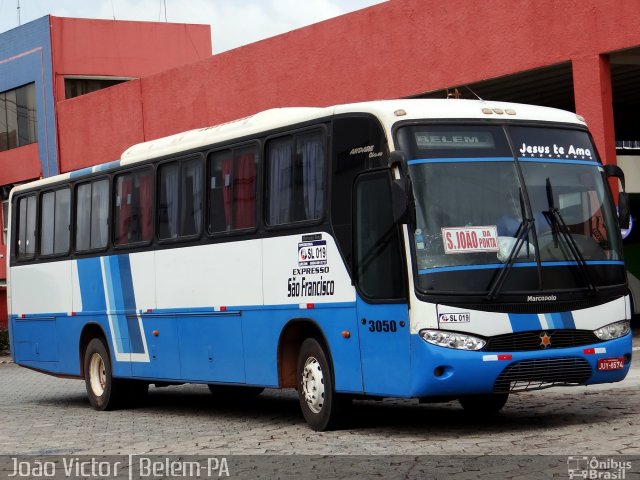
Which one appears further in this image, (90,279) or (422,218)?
(90,279)

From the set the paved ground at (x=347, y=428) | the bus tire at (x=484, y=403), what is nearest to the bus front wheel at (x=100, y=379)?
the paved ground at (x=347, y=428)

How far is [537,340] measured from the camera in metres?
11.5

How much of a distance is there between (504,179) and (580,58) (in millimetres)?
12631

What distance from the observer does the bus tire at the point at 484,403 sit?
13461 mm

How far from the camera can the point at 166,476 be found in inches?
385

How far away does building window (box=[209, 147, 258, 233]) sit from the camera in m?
13.9

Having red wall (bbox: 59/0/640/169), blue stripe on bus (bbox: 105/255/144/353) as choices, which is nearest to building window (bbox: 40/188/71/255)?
blue stripe on bus (bbox: 105/255/144/353)

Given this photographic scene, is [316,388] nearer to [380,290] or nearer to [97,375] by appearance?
[380,290]

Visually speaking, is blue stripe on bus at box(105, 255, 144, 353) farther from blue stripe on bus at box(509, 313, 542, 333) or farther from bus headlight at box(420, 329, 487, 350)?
blue stripe on bus at box(509, 313, 542, 333)

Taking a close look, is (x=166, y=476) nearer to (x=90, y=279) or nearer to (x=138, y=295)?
(x=138, y=295)

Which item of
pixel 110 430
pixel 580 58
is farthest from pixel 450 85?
pixel 110 430

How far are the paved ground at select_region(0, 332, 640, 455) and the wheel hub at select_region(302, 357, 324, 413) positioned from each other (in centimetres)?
29

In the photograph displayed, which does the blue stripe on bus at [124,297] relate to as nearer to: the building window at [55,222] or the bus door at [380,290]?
the building window at [55,222]

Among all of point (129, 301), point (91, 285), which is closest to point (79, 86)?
point (91, 285)
